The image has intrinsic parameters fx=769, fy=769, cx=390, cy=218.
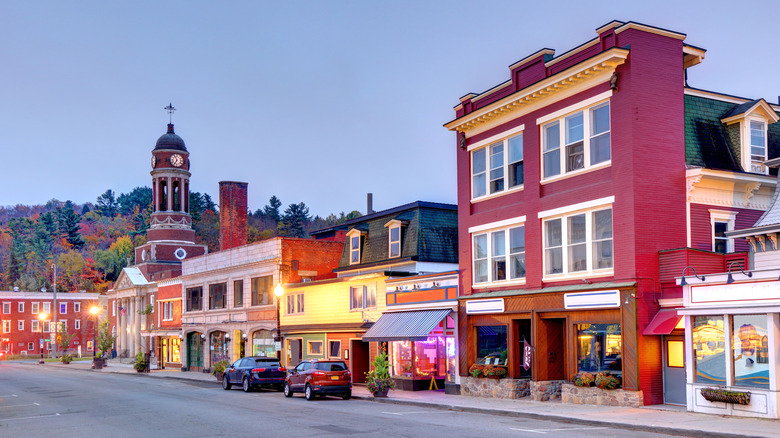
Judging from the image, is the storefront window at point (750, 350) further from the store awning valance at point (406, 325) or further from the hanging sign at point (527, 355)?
the store awning valance at point (406, 325)

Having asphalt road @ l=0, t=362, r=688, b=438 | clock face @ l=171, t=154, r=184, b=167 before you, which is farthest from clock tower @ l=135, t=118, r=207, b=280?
asphalt road @ l=0, t=362, r=688, b=438

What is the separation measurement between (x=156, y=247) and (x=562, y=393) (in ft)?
203

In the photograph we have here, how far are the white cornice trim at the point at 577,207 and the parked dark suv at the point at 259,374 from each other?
15.0 meters

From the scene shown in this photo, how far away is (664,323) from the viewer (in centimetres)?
2200

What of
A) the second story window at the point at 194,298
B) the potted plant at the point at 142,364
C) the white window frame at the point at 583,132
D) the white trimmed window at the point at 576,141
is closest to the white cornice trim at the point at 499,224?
the white window frame at the point at 583,132

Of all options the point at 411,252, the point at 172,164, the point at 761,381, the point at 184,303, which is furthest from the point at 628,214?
the point at 172,164

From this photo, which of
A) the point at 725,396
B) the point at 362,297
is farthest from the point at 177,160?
the point at 725,396

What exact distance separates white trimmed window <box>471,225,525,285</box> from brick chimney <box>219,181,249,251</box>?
30.5 m

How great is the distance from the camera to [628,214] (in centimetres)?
2295

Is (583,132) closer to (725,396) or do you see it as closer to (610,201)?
(610,201)

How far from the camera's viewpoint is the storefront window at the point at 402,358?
110ft

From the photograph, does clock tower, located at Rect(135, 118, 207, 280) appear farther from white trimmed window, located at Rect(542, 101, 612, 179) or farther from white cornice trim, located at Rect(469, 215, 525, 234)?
white trimmed window, located at Rect(542, 101, 612, 179)

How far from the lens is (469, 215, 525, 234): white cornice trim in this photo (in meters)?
27.9

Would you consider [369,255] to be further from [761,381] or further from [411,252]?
[761,381]
